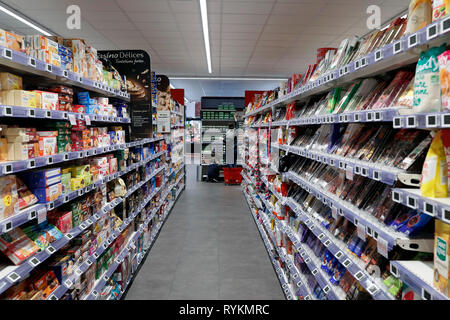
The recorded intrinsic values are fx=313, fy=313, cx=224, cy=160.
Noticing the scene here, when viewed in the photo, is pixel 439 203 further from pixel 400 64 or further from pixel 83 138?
pixel 83 138

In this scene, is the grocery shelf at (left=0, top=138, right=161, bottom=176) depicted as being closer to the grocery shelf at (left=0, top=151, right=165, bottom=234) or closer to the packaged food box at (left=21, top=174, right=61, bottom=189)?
the packaged food box at (left=21, top=174, right=61, bottom=189)

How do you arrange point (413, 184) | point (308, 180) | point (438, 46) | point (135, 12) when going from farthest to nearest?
point (135, 12) → point (308, 180) → point (413, 184) → point (438, 46)

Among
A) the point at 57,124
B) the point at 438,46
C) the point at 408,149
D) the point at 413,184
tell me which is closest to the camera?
the point at 438,46

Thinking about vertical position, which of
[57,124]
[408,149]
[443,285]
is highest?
[57,124]

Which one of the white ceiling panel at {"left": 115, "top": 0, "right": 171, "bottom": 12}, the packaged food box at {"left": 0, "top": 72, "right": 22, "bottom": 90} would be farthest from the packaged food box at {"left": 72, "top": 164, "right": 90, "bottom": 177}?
the white ceiling panel at {"left": 115, "top": 0, "right": 171, "bottom": 12}

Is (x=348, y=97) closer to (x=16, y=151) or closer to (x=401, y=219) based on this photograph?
(x=401, y=219)

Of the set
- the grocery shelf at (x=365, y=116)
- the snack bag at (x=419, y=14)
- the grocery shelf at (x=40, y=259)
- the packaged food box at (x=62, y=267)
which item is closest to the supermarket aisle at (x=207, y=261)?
the grocery shelf at (x=40, y=259)

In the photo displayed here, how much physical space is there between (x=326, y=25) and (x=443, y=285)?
6947 mm

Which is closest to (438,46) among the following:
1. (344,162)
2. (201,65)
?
(344,162)

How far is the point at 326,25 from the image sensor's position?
23.1ft

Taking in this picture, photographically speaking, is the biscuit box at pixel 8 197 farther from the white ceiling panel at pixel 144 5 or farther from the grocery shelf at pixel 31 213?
the white ceiling panel at pixel 144 5

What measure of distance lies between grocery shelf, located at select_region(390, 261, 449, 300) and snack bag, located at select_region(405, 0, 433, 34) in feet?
3.60

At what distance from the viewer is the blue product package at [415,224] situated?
4.88 ft

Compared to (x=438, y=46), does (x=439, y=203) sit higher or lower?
lower
